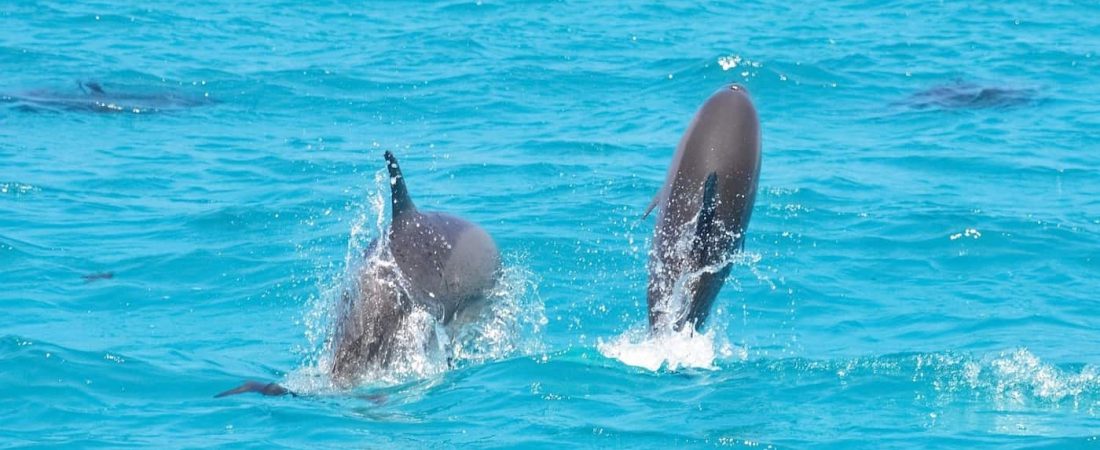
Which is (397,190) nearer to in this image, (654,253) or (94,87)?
(654,253)

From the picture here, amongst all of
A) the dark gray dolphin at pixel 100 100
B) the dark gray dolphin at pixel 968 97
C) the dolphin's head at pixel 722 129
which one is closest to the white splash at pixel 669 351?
the dolphin's head at pixel 722 129

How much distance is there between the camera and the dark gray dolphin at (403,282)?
9.65 metres

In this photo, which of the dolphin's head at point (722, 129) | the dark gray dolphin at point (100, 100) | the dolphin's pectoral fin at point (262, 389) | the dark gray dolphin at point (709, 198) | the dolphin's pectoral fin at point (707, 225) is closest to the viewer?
the dolphin's pectoral fin at point (707, 225)

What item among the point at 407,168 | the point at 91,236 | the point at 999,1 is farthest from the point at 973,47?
the point at 91,236

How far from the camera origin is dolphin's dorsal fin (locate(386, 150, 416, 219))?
9.56 metres

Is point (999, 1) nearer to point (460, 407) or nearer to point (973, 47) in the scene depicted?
point (973, 47)

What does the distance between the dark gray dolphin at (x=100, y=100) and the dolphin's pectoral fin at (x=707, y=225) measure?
474 inches

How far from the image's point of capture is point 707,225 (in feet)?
28.6

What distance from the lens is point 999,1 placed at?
28.2 metres

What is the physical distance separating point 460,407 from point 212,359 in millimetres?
2401

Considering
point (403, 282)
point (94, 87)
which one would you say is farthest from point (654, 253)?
point (94, 87)

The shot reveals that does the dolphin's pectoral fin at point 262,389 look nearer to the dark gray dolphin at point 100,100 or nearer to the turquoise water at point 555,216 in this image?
the turquoise water at point 555,216

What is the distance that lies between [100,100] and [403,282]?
1119 cm

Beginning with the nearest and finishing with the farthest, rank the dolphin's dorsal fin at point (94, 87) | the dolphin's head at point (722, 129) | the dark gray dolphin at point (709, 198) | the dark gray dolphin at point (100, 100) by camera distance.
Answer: the dark gray dolphin at point (709, 198), the dolphin's head at point (722, 129), the dark gray dolphin at point (100, 100), the dolphin's dorsal fin at point (94, 87)
